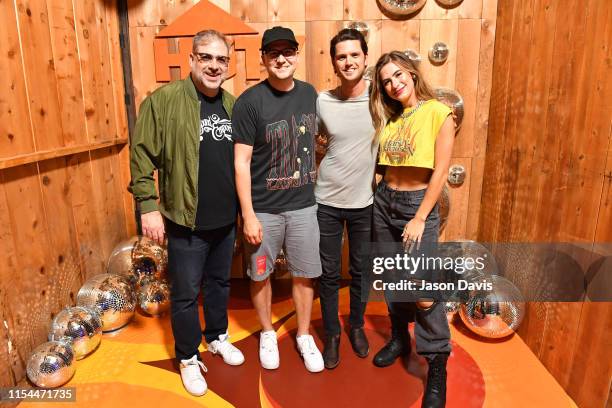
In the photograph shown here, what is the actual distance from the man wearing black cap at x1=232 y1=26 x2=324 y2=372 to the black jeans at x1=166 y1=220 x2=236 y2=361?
0.17m

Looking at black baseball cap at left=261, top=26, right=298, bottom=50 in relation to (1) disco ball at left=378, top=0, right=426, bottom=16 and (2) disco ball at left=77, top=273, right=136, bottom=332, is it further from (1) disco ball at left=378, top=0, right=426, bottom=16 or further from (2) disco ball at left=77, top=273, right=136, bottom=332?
(2) disco ball at left=77, top=273, right=136, bottom=332

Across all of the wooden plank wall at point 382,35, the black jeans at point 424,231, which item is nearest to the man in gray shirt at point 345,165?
the black jeans at point 424,231

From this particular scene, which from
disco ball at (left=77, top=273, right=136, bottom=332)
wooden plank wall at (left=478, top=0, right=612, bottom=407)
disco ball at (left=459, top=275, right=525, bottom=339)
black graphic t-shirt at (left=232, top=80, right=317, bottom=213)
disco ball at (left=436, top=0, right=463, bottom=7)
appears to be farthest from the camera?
disco ball at (left=436, top=0, right=463, bottom=7)

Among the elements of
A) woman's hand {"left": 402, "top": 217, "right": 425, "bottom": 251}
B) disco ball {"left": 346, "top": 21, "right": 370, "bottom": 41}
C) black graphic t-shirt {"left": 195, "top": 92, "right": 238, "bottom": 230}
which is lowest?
woman's hand {"left": 402, "top": 217, "right": 425, "bottom": 251}

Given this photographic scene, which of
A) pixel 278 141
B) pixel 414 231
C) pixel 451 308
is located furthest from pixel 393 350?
pixel 278 141

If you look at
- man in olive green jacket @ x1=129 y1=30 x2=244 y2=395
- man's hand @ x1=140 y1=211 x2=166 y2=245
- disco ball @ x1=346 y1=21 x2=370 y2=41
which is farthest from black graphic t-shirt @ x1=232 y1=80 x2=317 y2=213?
disco ball @ x1=346 y1=21 x2=370 y2=41

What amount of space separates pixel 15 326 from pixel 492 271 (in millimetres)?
2613

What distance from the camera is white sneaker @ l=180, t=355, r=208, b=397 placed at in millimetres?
1927

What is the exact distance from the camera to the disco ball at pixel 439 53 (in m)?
2.73

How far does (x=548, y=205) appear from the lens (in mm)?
2064

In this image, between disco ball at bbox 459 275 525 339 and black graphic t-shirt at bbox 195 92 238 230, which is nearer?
black graphic t-shirt at bbox 195 92 238 230

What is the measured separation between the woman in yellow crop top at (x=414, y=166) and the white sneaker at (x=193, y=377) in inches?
40.0

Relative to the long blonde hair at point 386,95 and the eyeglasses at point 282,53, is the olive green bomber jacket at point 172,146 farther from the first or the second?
the long blonde hair at point 386,95

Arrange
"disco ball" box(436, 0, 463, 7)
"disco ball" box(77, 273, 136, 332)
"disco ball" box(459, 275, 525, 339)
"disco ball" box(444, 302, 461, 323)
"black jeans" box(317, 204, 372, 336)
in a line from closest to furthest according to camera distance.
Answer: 1. "black jeans" box(317, 204, 372, 336)
2. "disco ball" box(459, 275, 525, 339)
3. "disco ball" box(77, 273, 136, 332)
4. "disco ball" box(444, 302, 461, 323)
5. "disco ball" box(436, 0, 463, 7)
